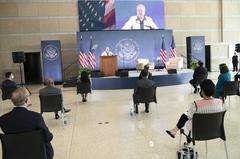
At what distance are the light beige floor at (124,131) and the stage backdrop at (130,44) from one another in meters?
6.71

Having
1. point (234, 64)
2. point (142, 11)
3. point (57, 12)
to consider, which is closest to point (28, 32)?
point (57, 12)

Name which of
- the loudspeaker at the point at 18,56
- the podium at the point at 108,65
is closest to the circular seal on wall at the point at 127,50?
the podium at the point at 108,65

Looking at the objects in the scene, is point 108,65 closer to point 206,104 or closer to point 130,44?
point 130,44

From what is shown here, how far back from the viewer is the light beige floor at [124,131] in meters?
4.47

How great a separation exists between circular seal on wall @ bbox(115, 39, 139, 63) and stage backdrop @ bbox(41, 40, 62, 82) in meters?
3.21

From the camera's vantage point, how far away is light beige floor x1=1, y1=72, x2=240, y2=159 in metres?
4.47

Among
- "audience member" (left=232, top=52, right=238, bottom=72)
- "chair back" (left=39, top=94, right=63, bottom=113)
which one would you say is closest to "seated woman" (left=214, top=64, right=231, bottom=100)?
"chair back" (left=39, top=94, right=63, bottom=113)

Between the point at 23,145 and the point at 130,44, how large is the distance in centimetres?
1357

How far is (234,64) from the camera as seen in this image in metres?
17.6

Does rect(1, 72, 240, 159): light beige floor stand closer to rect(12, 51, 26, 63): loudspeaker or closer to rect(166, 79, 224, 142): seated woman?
rect(166, 79, 224, 142): seated woman

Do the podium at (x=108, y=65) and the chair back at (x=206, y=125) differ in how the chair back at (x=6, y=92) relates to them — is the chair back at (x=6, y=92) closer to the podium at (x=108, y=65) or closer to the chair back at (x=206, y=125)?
the podium at (x=108, y=65)

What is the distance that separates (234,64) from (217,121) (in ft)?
50.1

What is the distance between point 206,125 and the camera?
3.50 m

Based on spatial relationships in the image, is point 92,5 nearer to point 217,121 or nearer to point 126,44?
point 126,44
